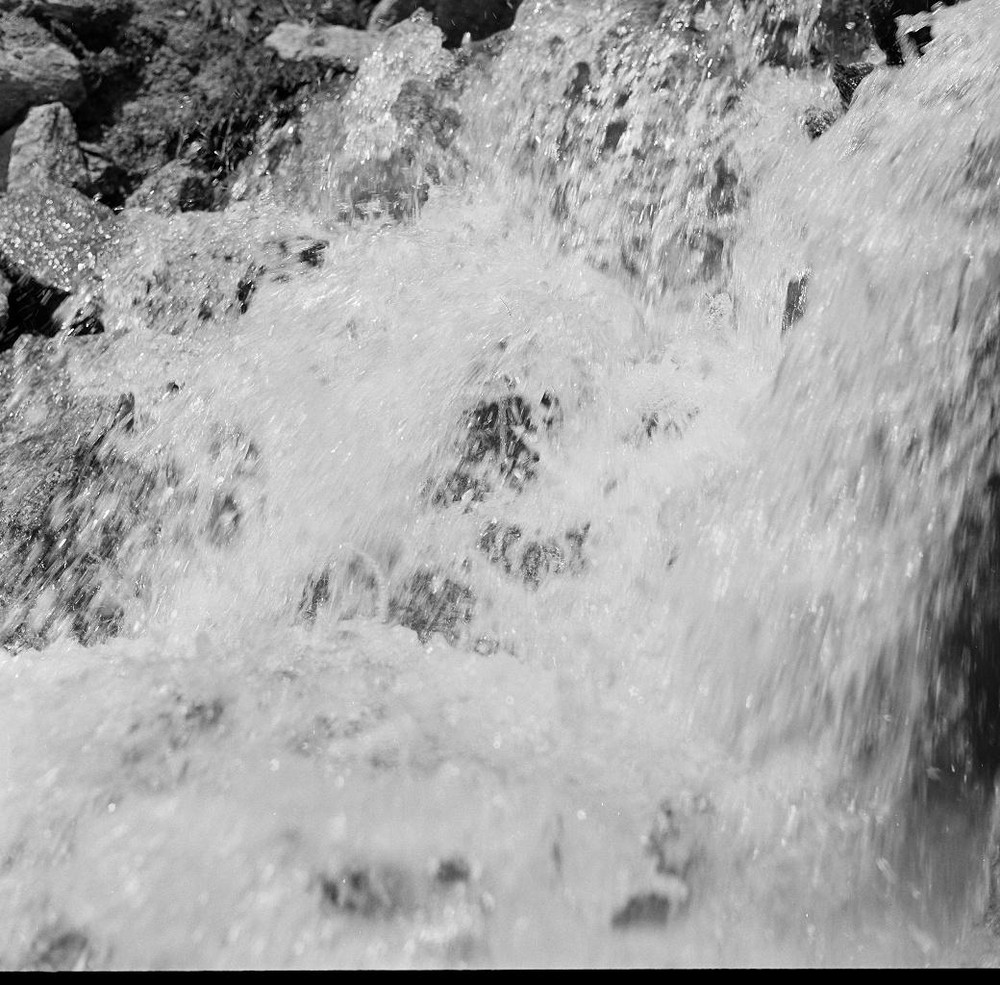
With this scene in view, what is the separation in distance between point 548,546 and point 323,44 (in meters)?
3.02

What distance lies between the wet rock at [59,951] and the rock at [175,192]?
316 cm

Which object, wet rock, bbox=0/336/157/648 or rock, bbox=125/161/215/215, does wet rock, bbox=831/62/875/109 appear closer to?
rock, bbox=125/161/215/215

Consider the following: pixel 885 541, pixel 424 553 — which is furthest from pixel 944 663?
pixel 424 553

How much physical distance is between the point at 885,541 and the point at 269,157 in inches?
128

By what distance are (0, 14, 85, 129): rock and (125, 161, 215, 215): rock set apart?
2.06 feet

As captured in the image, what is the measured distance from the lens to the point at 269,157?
4316 millimetres

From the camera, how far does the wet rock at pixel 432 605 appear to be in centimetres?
273

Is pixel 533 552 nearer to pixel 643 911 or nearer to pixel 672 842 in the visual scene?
pixel 672 842

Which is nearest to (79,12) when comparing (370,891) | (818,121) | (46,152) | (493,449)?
(46,152)

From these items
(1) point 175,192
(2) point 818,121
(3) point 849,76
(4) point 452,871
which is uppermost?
(3) point 849,76

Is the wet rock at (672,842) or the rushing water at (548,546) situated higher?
the rushing water at (548,546)

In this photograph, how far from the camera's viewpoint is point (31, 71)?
439 cm

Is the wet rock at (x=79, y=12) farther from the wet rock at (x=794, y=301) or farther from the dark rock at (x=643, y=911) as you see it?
the dark rock at (x=643, y=911)

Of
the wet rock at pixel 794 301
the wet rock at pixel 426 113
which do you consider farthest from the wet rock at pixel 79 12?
the wet rock at pixel 794 301
